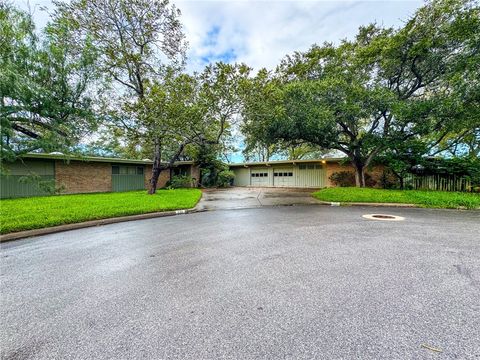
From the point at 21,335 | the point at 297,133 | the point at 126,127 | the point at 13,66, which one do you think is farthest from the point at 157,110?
the point at 21,335

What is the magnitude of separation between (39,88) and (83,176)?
10778 millimetres

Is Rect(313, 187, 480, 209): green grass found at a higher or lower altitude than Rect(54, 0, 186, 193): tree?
lower

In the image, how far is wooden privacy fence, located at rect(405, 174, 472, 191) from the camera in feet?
38.4

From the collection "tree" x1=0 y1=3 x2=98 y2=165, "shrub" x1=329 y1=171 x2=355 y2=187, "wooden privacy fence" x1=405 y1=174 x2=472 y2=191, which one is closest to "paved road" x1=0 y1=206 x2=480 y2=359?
"tree" x1=0 y1=3 x2=98 y2=165

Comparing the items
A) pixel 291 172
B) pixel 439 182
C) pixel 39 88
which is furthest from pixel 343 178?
pixel 39 88

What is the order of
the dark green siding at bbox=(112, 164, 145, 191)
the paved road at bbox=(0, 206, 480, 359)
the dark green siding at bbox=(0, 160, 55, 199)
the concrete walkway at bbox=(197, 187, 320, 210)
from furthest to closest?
the dark green siding at bbox=(112, 164, 145, 191), the dark green siding at bbox=(0, 160, 55, 199), the concrete walkway at bbox=(197, 187, 320, 210), the paved road at bbox=(0, 206, 480, 359)

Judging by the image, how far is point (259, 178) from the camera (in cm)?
2294

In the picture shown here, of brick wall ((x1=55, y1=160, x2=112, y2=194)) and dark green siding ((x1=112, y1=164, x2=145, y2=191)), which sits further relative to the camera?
dark green siding ((x1=112, y1=164, x2=145, y2=191))

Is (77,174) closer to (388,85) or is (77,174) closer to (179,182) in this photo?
(179,182)

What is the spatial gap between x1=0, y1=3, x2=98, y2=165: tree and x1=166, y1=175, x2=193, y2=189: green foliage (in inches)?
464

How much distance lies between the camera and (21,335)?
6.02ft

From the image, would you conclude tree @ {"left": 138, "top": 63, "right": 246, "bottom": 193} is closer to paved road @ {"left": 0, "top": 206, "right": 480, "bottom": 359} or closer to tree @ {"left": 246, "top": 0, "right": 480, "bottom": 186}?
tree @ {"left": 246, "top": 0, "right": 480, "bottom": 186}

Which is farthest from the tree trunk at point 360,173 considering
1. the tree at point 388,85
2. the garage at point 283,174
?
the garage at point 283,174

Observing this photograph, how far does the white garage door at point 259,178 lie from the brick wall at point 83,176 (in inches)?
529
